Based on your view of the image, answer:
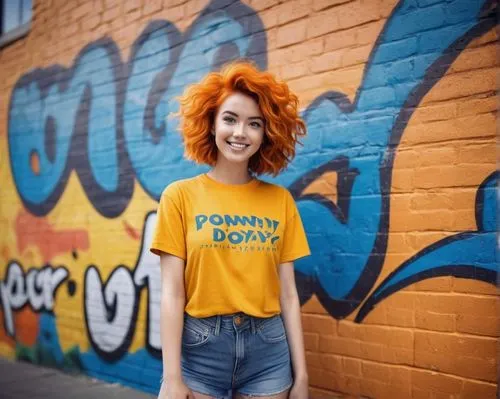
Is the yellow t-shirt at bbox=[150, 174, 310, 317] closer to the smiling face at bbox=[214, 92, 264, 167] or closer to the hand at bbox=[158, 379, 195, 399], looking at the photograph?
the smiling face at bbox=[214, 92, 264, 167]

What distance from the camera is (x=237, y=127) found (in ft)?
6.73

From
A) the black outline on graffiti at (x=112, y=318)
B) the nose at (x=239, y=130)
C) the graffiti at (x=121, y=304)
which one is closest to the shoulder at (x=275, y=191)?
the nose at (x=239, y=130)

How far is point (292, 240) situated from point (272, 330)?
38cm

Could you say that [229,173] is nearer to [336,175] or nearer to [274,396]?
[336,175]

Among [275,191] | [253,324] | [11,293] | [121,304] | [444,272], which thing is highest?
[275,191]

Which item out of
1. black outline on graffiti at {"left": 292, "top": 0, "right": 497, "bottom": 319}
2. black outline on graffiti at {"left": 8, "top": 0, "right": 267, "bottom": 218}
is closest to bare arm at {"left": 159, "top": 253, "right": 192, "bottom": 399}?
black outline on graffiti at {"left": 292, "top": 0, "right": 497, "bottom": 319}

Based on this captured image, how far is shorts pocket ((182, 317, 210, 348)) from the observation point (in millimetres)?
1905

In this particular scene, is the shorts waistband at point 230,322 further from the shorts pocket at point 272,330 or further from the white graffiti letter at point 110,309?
the white graffiti letter at point 110,309

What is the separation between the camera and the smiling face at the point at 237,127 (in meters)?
2.05

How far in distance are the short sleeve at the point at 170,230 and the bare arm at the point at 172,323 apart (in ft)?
0.12

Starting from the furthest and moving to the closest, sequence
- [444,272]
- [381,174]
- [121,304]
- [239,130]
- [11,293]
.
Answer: [11,293]
[121,304]
[381,174]
[444,272]
[239,130]

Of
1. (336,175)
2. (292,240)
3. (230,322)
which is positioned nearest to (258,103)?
(292,240)

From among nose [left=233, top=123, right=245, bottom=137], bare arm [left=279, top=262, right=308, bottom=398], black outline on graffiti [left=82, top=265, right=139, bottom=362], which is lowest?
black outline on graffiti [left=82, top=265, right=139, bottom=362]

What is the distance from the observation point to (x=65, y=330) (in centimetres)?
425
